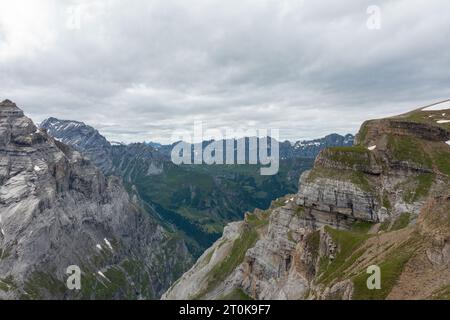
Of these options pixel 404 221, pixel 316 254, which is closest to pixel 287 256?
pixel 316 254

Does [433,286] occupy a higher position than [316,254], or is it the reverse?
[433,286]

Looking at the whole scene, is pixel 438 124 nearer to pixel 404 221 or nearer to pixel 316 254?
pixel 404 221
